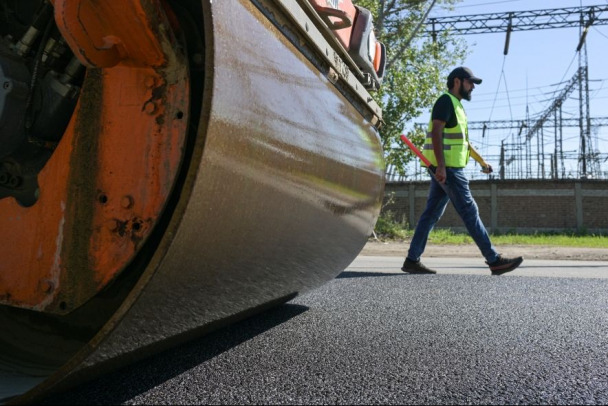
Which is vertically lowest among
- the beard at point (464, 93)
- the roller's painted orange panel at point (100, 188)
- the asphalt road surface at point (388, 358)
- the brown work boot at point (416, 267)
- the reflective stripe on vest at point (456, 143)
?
the asphalt road surface at point (388, 358)

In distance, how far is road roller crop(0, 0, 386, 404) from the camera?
113 centimetres

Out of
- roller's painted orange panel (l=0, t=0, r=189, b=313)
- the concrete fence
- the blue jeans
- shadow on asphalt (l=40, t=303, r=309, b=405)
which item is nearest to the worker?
the blue jeans

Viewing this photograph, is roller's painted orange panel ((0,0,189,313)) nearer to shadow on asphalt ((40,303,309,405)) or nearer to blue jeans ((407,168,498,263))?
shadow on asphalt ((40,303,309,405))

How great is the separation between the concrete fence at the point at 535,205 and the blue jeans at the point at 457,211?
49.9ft

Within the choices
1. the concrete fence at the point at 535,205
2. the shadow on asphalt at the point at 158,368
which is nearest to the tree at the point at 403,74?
the concrete fence at the point at 535,205

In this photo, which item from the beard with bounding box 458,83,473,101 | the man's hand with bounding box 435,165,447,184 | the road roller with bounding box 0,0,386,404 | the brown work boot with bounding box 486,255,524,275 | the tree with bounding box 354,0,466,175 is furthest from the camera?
the tree with bounding box 354,0,466,175

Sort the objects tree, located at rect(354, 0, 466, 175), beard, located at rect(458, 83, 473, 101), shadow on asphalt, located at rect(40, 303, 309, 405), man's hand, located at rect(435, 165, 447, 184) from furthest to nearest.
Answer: tree, located at rect(354, 0, 466, 175) → beard, located at rect(458, 83, 473, 101) → man's hand, located at rect(435, 165, 447, 184) → shadow on asphalt, located at rect(40, 303, 309, 405)

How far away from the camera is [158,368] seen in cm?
164

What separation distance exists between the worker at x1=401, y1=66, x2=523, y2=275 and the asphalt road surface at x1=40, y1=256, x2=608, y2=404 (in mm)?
1263

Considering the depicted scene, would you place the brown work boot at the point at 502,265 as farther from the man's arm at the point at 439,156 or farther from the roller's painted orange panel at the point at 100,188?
the roller's painted orange panel at the point at 100,188

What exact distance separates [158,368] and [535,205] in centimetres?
2065

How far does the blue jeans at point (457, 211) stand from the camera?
14.1 feet

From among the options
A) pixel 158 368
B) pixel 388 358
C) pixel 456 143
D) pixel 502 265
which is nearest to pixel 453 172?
pixel 456 143

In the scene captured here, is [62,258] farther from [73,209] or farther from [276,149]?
[276,149]
